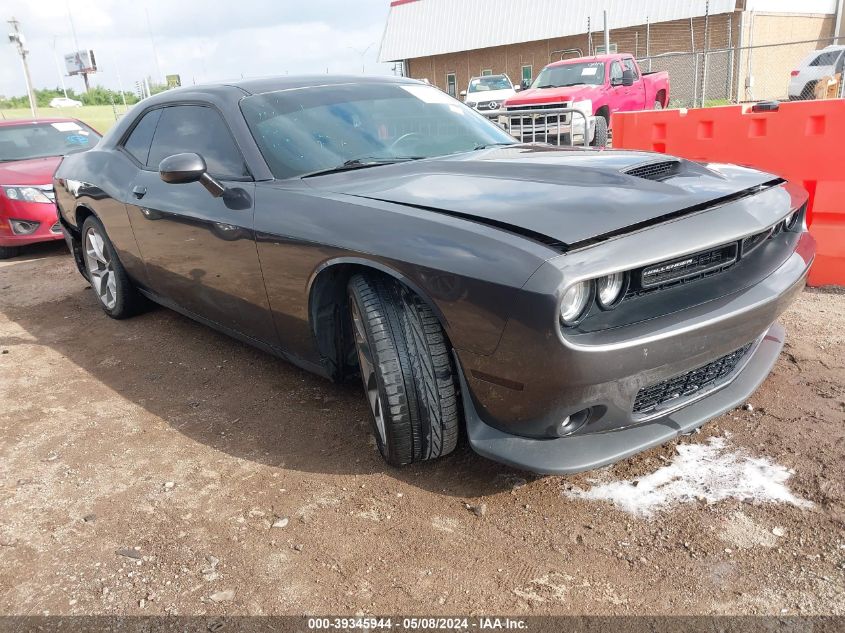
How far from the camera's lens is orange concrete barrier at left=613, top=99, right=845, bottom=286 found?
427 centimetres

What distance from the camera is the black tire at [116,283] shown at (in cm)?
446

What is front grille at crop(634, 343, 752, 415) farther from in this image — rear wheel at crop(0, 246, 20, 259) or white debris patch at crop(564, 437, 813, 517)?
rear wheel at crop(0, 246, 20, 259)

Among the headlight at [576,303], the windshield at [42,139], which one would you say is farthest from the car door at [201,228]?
the windshield at [42,139]

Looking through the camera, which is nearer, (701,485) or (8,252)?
(701,485)

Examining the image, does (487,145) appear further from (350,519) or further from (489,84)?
(489,84)

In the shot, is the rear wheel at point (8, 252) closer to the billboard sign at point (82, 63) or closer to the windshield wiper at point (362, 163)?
the windshield wiper at point (362, 163)

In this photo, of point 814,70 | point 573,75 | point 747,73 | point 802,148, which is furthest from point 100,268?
point 747,73

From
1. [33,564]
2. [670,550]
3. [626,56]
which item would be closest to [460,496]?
[670,550]

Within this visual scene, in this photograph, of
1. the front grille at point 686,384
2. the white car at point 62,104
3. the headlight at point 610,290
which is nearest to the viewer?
the headlight at point 610,290

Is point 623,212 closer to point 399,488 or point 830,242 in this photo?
point 399,488

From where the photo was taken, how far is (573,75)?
43.0 ft

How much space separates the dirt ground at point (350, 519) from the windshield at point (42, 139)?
5.72 m

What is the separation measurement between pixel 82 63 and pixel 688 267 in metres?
79.5

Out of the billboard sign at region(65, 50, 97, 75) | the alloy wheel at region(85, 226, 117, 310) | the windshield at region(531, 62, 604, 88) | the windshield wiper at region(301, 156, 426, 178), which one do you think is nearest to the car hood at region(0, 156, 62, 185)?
the alloy wheel at region(85, 226, 117, 310)
